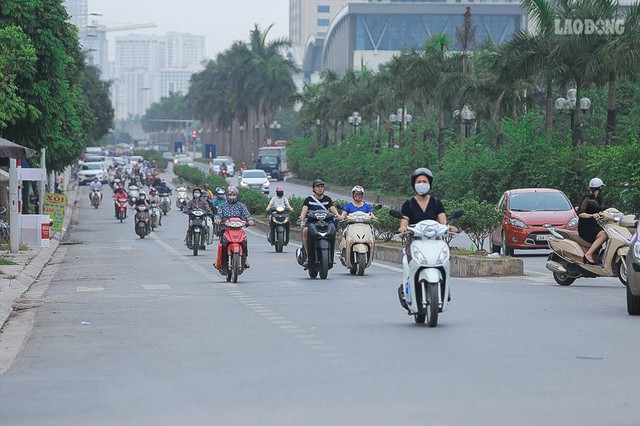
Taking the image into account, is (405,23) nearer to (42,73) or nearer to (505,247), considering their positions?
(42,73)

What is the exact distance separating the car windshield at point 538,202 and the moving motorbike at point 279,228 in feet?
22.0

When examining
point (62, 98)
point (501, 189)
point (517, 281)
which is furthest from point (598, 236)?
point (501, 189)

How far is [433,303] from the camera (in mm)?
14734

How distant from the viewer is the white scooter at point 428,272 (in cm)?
1477

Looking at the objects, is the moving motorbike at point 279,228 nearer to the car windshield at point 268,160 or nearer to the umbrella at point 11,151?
the umbrella at point 11,151

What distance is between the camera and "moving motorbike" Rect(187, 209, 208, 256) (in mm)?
36031

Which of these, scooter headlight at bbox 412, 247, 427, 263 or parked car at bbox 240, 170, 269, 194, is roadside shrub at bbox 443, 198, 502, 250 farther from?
parked car at bbox 240, 170, 269, 194

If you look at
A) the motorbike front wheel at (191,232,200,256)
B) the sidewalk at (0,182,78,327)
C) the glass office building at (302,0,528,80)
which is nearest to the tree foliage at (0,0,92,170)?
the sidewalk at (0,182,78,327)

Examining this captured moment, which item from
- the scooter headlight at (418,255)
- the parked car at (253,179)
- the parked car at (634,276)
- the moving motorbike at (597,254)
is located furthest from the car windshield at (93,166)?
the scooter headlight at (418,255)

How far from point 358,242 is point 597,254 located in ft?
16.2

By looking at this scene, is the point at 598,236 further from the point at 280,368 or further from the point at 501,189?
the point at 501,189

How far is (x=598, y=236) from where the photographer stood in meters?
21.1

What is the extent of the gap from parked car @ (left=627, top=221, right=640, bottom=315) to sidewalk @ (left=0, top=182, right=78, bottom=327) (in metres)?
7.42

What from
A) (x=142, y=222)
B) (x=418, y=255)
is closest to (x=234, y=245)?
(x=418, y=255)
